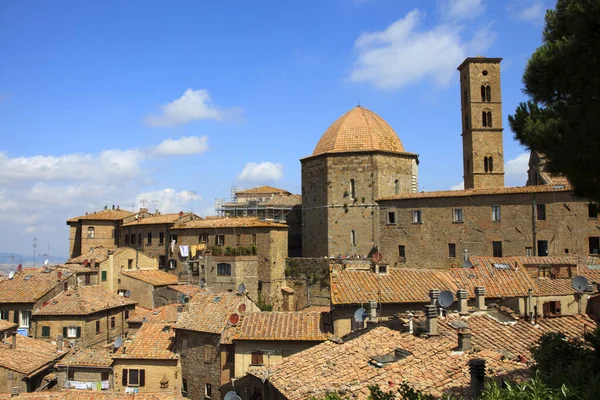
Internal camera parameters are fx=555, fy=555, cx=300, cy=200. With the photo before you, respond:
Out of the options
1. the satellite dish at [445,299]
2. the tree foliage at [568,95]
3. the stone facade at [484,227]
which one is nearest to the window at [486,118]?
the stone facade at [484,227]

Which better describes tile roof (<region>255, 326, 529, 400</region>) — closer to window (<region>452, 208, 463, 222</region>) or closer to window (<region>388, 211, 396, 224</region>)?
window (<region>452, 208, 463, 222</region>)

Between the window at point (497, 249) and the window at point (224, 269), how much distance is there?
18253 mm

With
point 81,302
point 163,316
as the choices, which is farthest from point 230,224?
point 81,302

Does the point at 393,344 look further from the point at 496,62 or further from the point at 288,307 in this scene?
the point at 496,62

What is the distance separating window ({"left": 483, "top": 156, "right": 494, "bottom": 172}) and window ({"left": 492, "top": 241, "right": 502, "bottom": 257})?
38.1 ft

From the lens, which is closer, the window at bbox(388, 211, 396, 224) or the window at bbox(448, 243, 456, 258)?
the window at bbox(448, 243, 456, 258)

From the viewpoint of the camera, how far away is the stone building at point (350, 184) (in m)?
41.6

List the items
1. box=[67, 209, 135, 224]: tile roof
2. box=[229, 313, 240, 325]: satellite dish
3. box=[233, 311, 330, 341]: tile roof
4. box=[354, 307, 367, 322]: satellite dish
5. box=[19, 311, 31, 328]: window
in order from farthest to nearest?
box=[67, 209, 135, 224]: tile roof → box=[19, 311, 31, 328]: window → box=[229, 313, 240, 325]: satellite dish → box=[233, 311, 330, 341]: tile roof → box=[354, 307, 367, 322]: satellite dish

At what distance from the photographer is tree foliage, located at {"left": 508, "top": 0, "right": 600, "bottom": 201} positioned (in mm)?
8391

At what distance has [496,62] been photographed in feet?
149

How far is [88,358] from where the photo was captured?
1083 inches

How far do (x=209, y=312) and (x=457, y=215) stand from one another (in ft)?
59.6

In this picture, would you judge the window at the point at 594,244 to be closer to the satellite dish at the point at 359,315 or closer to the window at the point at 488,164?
the window at the point at 488,164

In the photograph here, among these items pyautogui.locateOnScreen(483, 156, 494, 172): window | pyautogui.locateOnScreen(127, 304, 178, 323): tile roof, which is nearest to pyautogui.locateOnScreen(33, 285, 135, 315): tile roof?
pyautogui.locateOnScreen(127, 304, 178, 323): tile roof
